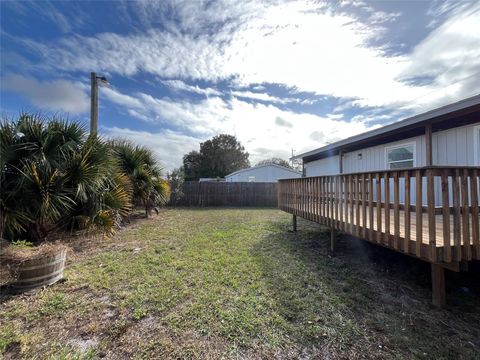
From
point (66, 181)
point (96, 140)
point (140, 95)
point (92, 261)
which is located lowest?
point (92, 261)

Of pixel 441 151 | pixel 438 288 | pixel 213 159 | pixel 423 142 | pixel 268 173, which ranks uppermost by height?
pixel 213 159

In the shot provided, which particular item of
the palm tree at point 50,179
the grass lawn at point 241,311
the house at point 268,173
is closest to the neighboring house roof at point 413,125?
the grass lawn at point 241,311

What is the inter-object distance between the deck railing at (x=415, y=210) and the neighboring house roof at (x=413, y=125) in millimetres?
1531

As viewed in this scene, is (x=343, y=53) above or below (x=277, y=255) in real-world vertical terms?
above

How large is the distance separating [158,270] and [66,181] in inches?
91.0

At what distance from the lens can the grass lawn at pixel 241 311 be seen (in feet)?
6.54

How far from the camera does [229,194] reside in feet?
51.7

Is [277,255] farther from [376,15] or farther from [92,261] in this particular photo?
[376,15]

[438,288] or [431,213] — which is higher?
[431,213]

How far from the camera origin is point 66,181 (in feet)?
13.0

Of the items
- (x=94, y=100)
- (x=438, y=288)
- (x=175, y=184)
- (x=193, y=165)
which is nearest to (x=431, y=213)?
(x=438, y=288)

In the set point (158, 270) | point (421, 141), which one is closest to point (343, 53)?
point (421, 141)

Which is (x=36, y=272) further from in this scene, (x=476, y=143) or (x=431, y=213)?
(x=476, y=143)

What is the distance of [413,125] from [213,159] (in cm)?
3190
